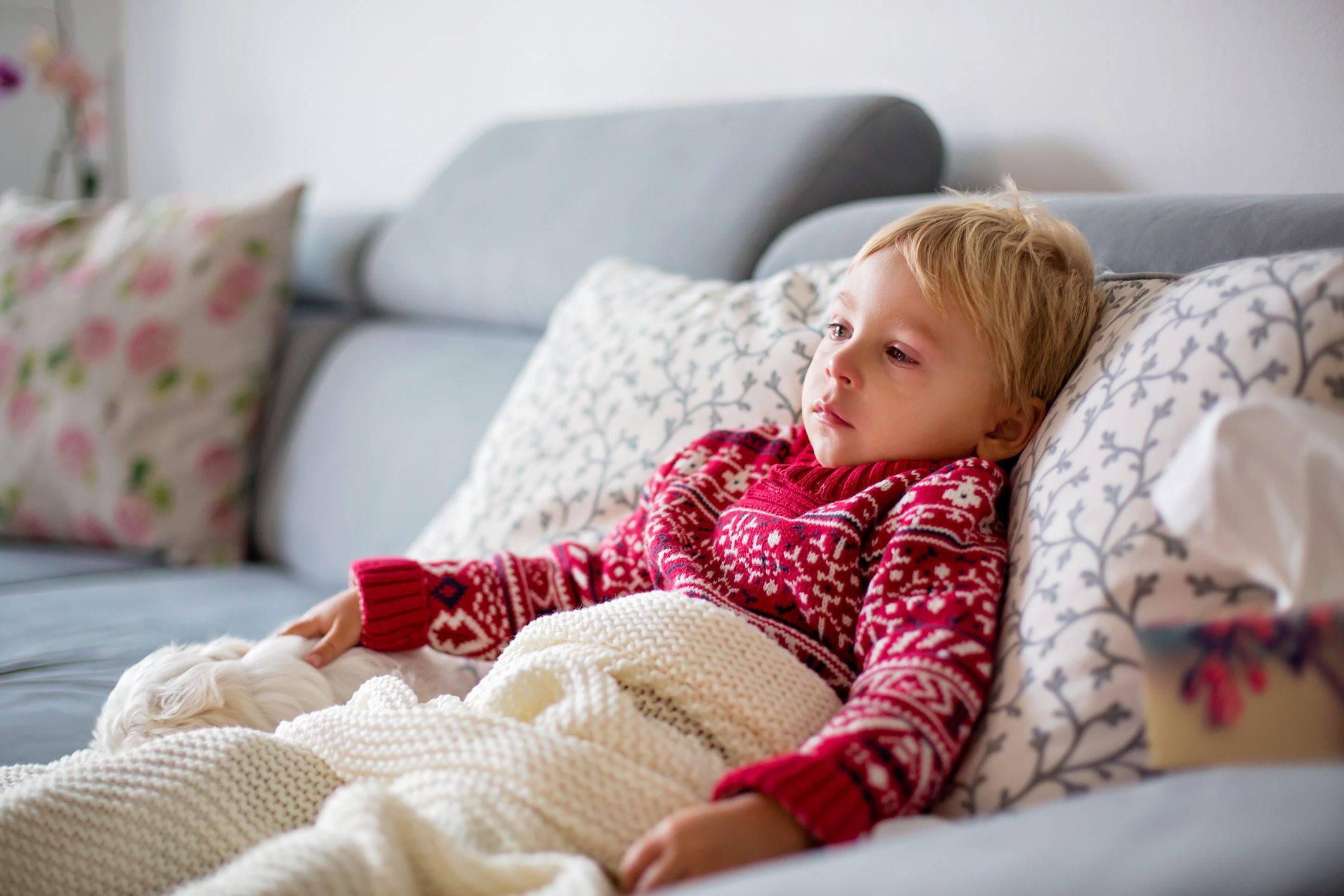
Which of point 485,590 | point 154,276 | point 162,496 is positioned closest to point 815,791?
point 485,590

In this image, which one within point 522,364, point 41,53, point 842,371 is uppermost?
point 41,53

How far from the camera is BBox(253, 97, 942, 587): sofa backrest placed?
133 centimetres

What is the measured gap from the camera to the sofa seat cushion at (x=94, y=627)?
1.06 m

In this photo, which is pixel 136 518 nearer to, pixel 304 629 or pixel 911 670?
pixel 304 629

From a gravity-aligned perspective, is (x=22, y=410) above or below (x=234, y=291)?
below

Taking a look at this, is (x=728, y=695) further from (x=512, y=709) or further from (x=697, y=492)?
(x=697, y=492)

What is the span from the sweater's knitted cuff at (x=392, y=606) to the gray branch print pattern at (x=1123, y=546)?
511 millimetres

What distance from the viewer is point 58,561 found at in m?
1.70

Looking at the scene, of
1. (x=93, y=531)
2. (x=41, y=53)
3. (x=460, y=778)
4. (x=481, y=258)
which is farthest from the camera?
(x=41, y=53)

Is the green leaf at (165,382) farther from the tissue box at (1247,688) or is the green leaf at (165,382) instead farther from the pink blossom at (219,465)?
the tissue box at (1247,688)

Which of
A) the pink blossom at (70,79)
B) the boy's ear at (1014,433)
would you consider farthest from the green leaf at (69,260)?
the boy's ear at (1014,433)

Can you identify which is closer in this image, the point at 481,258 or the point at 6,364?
the point at 481,258

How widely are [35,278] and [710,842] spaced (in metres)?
1.77

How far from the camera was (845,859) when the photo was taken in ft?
1.46
